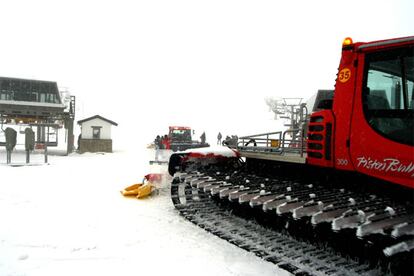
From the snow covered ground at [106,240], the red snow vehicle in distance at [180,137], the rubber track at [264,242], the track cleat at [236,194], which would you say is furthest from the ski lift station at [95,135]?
the track cleat at [236,194]

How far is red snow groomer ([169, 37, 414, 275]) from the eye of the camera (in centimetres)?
332

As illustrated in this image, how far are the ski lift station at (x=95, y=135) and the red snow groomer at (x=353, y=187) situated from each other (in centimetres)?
2568

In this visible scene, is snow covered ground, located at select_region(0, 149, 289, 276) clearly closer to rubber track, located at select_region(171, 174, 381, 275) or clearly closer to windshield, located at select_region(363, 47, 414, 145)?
rubber track, located at select_region(171, 174, 381, 275)

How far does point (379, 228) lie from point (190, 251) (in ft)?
8.88

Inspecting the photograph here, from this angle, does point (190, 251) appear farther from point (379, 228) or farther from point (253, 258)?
point (379, 228)

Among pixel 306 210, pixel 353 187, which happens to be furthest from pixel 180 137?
pixel 306 210

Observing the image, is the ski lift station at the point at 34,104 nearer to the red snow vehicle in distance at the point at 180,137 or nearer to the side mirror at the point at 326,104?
the red snow vehicle in distance at the point at 180,137

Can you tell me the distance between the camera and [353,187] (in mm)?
4488

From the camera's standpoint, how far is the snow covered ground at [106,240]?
423 cm

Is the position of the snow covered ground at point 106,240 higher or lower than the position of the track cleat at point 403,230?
lower

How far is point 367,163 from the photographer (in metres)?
3.72

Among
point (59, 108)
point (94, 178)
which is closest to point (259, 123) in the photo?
point (59, 108)

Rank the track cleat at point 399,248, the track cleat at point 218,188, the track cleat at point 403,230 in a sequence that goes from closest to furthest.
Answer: the track cleat at point 399,248
the track cleat at point 403,230
the track cleat at point 218,188

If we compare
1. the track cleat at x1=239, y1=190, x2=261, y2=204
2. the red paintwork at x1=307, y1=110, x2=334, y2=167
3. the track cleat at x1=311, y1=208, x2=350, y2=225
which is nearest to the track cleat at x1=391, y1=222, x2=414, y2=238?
the track cleat at x1=311, y1=208, x2=350, y2=225
